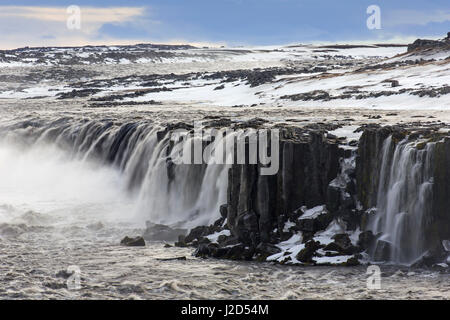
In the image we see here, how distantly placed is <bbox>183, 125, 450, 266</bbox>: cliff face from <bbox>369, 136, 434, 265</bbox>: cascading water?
32mm

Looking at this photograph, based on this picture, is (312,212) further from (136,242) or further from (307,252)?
(136,242)

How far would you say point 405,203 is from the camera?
19.7m

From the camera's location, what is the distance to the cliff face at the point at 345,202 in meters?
19.1

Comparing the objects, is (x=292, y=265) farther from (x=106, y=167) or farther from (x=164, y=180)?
(x=106, y=167)

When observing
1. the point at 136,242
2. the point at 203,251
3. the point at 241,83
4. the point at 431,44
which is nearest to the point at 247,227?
the point at 203,251

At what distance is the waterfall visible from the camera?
2596 cm

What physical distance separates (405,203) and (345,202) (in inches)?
84.2

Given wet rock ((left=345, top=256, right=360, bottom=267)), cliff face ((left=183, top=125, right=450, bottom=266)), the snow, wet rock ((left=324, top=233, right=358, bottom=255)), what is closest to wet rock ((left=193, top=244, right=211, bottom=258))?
cliff face ((left=183, top=125, right=450, bottom=266))

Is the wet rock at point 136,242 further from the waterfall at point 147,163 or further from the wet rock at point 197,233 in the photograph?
the waterfall at point 147,163

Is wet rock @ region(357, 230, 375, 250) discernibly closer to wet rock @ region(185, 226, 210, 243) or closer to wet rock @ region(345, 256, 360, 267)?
wet rock @ region(345, 256, 360, 267)

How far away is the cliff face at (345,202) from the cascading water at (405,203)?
3 centimetres

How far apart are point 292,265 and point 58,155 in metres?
23.8
